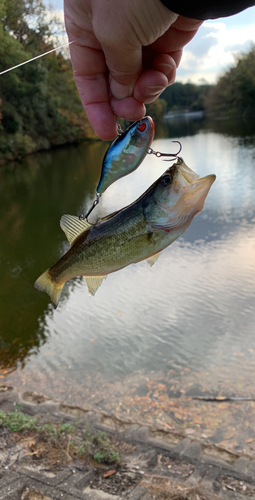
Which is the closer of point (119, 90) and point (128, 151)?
point (128, 151)

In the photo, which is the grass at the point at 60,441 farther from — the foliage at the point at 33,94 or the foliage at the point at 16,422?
the foliage at the point at 33,94

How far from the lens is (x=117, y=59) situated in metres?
1.62

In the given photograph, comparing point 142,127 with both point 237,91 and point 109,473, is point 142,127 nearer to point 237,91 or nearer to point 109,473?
point 109,473

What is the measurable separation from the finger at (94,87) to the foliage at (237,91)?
6095 cm

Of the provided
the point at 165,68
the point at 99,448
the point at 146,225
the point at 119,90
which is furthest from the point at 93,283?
the point at 99,448

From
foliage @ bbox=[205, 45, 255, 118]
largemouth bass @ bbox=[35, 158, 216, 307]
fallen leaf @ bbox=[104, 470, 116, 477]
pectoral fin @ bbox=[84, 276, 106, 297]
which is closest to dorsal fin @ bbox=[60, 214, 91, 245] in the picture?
largemouth bass @ bbox=[35, 158, 216, 307]

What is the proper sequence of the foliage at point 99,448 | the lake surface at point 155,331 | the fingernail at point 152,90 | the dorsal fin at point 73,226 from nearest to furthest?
the dorsal fin at point 73,226
the fingernail at point 152,90
the foliage at point 99,448
the lake surface at point 155,331

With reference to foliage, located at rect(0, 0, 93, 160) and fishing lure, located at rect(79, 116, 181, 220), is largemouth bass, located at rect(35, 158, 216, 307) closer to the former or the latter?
fishing lure, located at rect(79, 116, 181, 220)

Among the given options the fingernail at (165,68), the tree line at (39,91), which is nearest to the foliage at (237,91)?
the tree line at (39,91)

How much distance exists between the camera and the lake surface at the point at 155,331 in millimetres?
6898

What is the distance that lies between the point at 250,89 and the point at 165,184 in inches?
2487

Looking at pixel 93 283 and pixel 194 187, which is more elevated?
pixel 194 187

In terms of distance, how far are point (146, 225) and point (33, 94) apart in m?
40.3

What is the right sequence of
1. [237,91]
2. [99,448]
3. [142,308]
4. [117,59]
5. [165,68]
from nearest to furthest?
[117,59], [165,68], [99,448], [142,308], [237,91]
